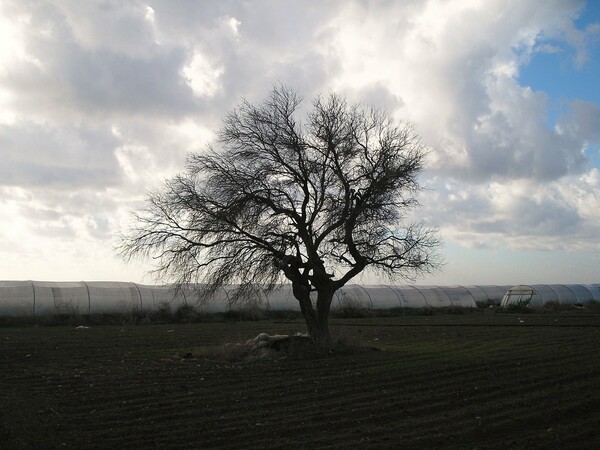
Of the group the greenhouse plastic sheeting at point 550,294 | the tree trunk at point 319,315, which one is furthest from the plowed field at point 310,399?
the greenhouse plastic sheeting at point 550,294

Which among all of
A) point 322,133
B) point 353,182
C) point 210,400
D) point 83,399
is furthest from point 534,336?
point 83,399

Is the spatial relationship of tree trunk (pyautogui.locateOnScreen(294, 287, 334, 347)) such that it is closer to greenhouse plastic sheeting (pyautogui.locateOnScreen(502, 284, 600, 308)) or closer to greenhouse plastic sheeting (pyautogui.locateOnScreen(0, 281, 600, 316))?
greenhouse plastic sheeting (pyautogui.locateOnScreen(0, 281, 600, 316))

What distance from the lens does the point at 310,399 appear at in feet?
40.9

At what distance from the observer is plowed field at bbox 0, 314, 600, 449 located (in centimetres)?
920

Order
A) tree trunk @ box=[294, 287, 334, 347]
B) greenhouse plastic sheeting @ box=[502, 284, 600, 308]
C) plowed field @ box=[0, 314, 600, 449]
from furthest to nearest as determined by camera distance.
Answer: greenhouse plastic sheeting @ box=[502, 284, 600, 308] < tree trunk @ box=[294, 287, 334, 347] < plowed field @ box=[0, 314, 600, 449]

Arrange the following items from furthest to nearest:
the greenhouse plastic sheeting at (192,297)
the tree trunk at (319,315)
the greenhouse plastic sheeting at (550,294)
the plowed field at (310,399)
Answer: the greenhouse plastic sheeting at (550,294) → the greenhouse plastic sheeting at (192,297) → the tree trunk at (319,315) → the plowed field at (310,399)

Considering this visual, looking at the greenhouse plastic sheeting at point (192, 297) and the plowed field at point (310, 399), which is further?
the greenhouse plastic sheeting at point (192, 297)

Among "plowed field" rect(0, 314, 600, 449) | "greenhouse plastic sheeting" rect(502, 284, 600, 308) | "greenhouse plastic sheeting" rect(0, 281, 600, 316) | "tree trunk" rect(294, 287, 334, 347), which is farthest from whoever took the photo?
"greenhouse plastic sheeting" rect(502, 284, 600, 308)

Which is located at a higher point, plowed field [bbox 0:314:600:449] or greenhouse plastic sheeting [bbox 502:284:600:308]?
greenhouse plastic sheeting [bbox 502:284:600:308]

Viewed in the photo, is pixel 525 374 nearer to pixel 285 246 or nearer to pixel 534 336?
pixel 285 246

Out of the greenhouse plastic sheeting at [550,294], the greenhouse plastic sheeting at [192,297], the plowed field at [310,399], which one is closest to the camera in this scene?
the plowed field at [310,399]

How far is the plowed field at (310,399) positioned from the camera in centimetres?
920

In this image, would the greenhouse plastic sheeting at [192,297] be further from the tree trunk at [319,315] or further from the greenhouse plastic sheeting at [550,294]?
the tree trunk at [319,315]

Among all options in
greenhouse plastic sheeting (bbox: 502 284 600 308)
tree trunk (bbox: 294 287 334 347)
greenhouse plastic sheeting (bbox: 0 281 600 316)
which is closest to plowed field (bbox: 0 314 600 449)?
tree trunk (bbox: 294 287 334 347)
